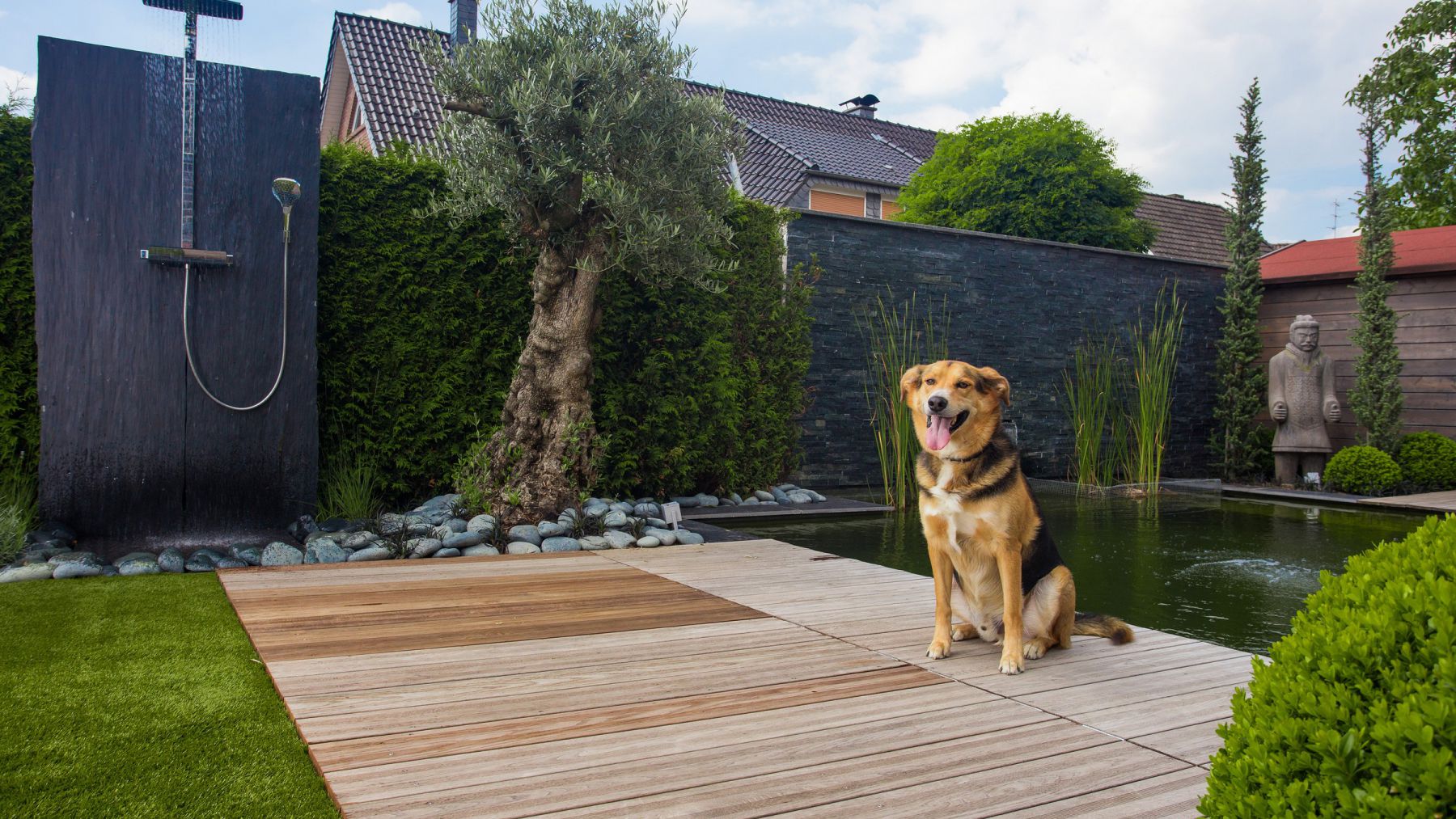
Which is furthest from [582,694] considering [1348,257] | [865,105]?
[865,105]

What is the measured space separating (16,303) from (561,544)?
3228 mm

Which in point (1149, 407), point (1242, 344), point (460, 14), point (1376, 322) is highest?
point (460, 14)

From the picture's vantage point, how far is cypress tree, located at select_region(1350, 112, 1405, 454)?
30.1 ft

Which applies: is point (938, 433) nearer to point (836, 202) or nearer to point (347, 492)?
point (347, 492)

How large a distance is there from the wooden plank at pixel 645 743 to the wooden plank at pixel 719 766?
0.07 ft

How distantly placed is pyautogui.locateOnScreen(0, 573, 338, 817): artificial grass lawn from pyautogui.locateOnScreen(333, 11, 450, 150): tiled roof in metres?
11.8

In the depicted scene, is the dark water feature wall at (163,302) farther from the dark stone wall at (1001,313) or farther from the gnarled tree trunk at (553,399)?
the dark stone wall at (1001,313)

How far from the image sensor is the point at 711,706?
7.76 feet

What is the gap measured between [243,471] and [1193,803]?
493cm

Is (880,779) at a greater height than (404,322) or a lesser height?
lesser

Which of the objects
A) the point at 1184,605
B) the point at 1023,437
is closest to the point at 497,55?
the point at 1184,605

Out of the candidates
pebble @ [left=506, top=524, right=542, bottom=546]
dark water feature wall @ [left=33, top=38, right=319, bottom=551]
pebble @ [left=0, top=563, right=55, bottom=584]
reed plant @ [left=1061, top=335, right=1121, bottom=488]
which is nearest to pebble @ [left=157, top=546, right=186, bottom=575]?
pebble @ [left=0, top=563, right=55, bottom=584]

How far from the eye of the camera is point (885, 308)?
29.1 ft

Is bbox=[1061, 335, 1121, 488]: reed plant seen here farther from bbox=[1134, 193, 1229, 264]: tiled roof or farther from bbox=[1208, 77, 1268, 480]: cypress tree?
bbox=[1134, 193, 1229, 264]: tiled roof
